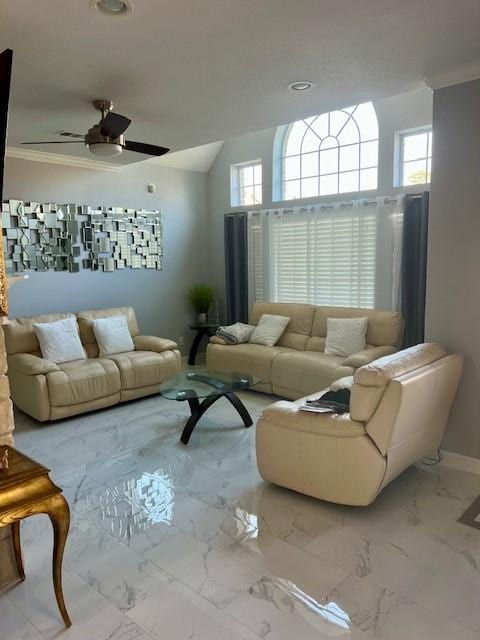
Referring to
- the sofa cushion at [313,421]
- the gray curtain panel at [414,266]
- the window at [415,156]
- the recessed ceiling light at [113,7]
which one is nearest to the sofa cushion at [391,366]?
the sofa cushion at [313,421]

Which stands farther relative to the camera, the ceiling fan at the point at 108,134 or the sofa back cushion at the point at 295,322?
the sofa back cushion at the point at 295,322

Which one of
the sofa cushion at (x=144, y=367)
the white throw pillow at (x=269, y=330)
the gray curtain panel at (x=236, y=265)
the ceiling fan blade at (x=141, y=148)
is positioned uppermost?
the ceiling fan blade at (x=141, y=148)

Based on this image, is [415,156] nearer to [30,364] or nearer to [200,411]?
[200,411]

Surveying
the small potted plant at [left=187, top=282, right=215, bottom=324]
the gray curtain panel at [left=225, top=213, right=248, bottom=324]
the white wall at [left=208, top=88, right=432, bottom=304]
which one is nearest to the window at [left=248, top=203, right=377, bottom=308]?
the gray curtain panel at [left=225, top=213, right=248, bottom=324]

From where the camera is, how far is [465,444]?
3.21 meters

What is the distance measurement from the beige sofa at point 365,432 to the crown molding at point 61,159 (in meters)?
3.77

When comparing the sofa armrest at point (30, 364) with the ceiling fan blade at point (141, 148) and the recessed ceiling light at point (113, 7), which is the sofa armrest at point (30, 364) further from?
the recessed ceiling light at point (113, 7)

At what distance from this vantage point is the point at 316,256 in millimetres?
5527

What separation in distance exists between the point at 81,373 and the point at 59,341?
20.1 inches

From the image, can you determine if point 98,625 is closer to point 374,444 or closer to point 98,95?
point 374,444

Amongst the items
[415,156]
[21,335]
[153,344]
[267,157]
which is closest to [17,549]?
[21,335]

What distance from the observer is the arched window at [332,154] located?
5102 millimetres

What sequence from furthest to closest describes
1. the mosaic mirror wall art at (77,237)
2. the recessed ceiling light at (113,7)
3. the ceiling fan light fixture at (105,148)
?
1. the mosaic mirror wall art at (77,237)
2. the ceiling fan light fixture at (105,148)
3. the recessed ceiling light at (113,7)

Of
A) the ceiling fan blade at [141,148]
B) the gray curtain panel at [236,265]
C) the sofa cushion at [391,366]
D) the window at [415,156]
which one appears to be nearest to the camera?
the sofa cushion at [391,366]
